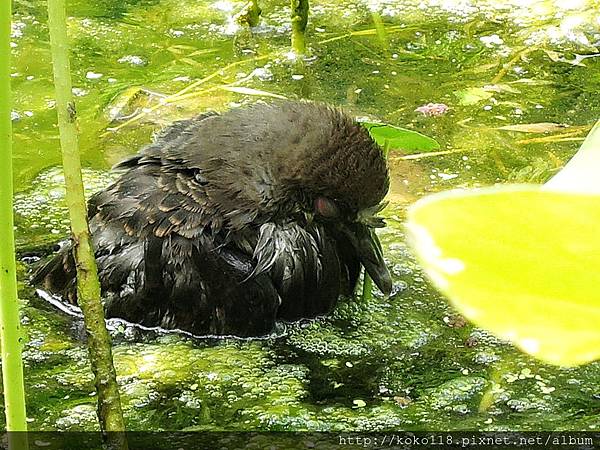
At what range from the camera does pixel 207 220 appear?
6.49 ft

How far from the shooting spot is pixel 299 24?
2.95m

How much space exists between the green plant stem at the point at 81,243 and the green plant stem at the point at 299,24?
188 cm

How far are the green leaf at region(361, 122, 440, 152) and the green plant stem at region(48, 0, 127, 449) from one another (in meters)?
0.97

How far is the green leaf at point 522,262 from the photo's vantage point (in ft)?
1.00

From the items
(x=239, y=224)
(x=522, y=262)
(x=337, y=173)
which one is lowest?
(x=239, y=224)

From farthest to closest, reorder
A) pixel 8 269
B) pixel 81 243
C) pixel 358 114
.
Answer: pixel 358 114
pixel 81 243
pixel 8 269

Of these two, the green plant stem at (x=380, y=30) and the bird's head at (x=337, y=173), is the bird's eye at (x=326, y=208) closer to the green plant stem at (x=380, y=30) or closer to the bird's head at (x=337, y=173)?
the bird's head at (x=337, y=173)

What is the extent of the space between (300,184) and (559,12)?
1.69 meters

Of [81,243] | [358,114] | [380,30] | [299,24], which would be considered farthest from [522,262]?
[380,30]

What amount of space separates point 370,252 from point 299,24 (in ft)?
3.68

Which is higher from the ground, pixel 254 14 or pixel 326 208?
pixel 254 14

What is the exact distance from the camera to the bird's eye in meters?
2.07

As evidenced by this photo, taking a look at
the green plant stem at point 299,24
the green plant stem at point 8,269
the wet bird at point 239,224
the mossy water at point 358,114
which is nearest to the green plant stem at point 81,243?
the green plant stem at point 8,269

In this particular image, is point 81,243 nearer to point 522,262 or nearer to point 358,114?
point 522,262
